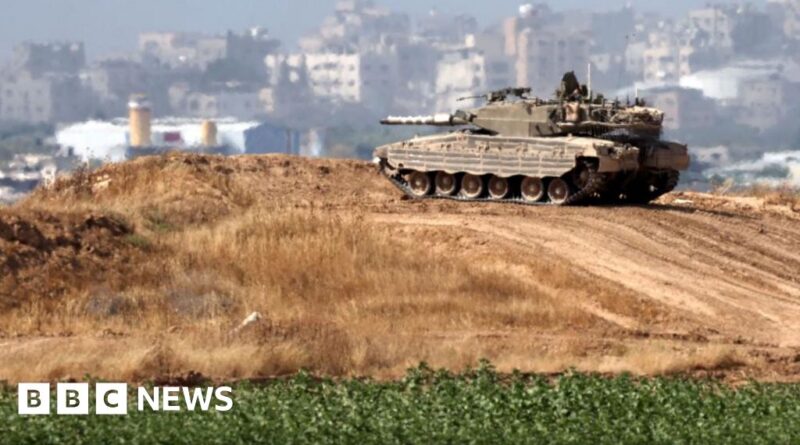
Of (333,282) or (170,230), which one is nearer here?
(333,282)

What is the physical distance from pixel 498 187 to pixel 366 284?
8.13 metres

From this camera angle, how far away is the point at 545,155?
117 feet

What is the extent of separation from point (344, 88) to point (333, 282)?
16701cm

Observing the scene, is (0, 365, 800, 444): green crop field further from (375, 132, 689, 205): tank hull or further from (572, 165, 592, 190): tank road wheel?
(375, 132, 689, 205): tank hull

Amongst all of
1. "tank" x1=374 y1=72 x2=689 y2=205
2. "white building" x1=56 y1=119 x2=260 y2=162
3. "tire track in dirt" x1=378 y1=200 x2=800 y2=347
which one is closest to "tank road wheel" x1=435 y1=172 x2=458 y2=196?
"tank" x1=374 y1=72 x2=689 y2=205

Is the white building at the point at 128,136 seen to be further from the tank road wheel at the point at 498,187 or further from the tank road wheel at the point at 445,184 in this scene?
the tank road wheel at the point at 498,187

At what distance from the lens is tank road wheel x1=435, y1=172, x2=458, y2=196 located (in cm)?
3716

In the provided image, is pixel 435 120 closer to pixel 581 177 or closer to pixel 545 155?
pixel 545 155

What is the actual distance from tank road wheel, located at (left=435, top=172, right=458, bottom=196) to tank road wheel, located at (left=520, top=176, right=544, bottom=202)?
4.71 feet

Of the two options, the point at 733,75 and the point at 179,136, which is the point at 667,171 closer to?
the point at 179,136

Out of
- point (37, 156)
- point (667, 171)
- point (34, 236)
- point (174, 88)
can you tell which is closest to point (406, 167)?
point (667, 171)

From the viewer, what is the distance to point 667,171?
37.5m

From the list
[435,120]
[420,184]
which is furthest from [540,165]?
[435,120]

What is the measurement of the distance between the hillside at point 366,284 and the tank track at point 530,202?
0.75 metres
